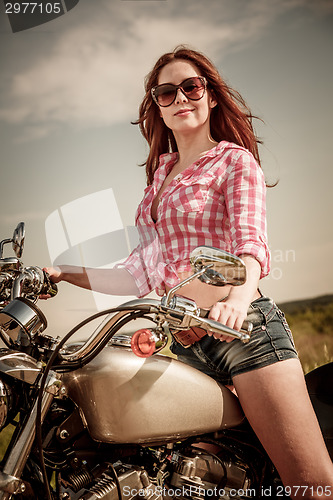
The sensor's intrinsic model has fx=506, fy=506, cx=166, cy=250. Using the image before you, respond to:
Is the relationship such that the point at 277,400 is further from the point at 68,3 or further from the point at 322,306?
the point at 68,3

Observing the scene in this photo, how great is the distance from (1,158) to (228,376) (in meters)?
1.84

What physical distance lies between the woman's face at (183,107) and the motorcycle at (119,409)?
77 cm

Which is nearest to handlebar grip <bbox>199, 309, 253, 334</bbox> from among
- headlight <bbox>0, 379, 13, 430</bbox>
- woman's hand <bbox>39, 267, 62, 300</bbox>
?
headlight <bbox>0, 379, 13, 430</bbox>

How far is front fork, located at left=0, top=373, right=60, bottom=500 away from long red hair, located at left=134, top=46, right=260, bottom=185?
130cm

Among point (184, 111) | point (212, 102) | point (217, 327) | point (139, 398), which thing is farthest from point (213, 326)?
point (212, 102)

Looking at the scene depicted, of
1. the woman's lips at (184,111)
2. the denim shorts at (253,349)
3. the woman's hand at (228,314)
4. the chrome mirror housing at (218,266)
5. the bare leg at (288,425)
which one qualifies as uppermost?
the woman's lips at (184,111)

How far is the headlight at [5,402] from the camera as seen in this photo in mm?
1223

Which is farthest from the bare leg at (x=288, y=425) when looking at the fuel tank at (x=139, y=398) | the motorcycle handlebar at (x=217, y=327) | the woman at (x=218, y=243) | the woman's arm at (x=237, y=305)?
the motorcycle handlebar at (x=217, y=327)

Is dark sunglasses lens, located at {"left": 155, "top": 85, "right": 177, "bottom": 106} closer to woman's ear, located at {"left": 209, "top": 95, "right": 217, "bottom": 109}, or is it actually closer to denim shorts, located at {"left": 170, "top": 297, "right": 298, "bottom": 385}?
woman's ear, located at {"left": 209, "top": 95, "right": 217, "bottom": 109}

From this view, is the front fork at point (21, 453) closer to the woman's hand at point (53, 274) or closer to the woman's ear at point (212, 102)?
the woman's hand at point (53, 274)

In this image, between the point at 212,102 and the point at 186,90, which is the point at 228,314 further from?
the point at 212,102

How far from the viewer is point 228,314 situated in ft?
4.19

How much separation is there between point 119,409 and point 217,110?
4.41 ft

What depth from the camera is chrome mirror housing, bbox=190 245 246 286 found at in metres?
1.15
